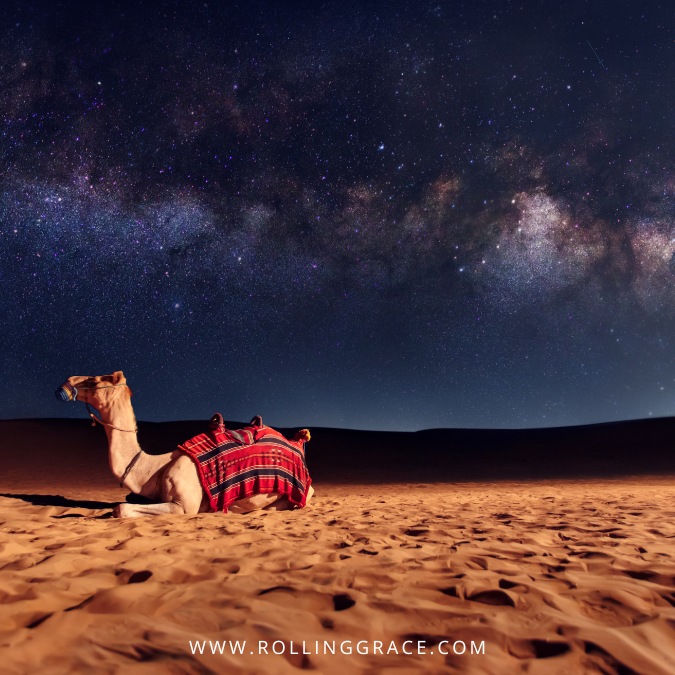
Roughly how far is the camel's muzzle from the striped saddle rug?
1.31 meters

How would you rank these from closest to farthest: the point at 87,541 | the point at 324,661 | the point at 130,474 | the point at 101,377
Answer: the point at 324,661 < the point at 87,541 < the point at 130,474 < the point at 101,377

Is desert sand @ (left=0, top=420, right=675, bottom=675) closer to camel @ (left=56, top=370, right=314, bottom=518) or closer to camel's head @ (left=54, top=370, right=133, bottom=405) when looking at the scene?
camel @ (left=56, top=370, right=314, bottom=518)

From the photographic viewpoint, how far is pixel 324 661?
139 centimetres

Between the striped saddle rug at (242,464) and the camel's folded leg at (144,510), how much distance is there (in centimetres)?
37

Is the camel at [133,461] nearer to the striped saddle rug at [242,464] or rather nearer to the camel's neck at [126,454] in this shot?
the camel's neck at [126,454]

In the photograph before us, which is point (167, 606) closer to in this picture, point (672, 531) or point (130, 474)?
point (130, 474)

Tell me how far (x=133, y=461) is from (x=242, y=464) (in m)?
1.19

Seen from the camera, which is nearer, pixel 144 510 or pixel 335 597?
pixel 335 597

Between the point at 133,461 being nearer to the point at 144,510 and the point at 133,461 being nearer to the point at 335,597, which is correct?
the point at 144,510

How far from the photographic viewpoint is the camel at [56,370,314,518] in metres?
4.32

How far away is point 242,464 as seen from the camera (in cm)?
465

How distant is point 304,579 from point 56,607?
3.79ft

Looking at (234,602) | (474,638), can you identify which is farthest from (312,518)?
(474,638)

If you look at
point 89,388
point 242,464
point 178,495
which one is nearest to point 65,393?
point 89,388
